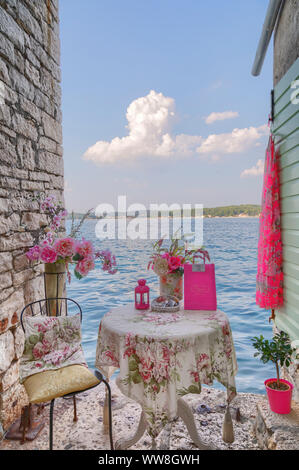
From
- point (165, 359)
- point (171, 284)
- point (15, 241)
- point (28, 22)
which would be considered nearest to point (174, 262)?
point (171, 284)

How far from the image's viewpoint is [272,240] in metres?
2.25

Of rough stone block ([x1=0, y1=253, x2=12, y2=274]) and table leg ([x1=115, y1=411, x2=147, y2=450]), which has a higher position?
rough stone block ([x1=0, y1=253, x2=12, y2=274])

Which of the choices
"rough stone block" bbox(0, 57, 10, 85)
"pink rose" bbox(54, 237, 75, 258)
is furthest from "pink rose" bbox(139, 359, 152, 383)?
"rough stone block" bbox(0, 57, 10, 85)

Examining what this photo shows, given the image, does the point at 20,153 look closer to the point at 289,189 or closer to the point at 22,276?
the point at 22,276

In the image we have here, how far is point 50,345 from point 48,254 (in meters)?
0.63

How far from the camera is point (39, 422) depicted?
194 centimetres

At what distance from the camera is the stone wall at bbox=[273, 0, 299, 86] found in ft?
6.45

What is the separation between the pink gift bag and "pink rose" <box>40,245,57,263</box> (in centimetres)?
97

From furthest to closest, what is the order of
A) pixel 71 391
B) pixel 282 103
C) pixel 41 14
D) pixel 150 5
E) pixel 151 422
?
1. pixel 150 5
2. pixel 41 14
3. pixel 282 103
4. pixel 71 391
5. pixel 151 422

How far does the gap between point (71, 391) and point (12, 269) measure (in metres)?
0.94

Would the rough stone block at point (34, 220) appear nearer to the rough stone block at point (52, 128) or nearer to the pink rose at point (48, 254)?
the pink rose at point (48, 254)

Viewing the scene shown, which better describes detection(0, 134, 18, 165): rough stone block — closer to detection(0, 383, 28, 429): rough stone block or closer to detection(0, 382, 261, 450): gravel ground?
detection(0, 383, 28, 429): rough stone block

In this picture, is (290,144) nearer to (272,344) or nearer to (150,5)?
(272,344)
